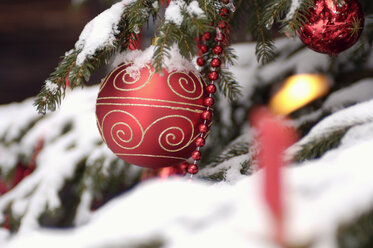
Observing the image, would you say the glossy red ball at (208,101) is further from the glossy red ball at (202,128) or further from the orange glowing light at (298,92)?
the orange glowing light at (298,92)

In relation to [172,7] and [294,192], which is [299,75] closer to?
[172,7]

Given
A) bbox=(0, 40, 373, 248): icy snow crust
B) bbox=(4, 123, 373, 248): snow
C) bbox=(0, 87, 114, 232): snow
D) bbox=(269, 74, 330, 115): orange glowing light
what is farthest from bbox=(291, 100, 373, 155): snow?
bbox=(0, 87, 114, 232): snow

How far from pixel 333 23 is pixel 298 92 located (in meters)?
0.30

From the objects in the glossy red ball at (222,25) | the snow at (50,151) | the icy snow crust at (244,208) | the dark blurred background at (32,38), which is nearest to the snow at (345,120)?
the icy snow crust at (244,208)

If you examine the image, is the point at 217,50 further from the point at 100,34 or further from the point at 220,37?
the point at 100,34

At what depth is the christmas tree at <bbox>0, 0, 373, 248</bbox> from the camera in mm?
245

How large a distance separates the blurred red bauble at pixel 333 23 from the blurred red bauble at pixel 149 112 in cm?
22

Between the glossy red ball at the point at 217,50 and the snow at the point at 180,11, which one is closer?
the snow at the point at 180,11

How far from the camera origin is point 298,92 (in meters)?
0.95

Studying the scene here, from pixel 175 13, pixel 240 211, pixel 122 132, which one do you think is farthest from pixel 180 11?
A: pixel 240 211

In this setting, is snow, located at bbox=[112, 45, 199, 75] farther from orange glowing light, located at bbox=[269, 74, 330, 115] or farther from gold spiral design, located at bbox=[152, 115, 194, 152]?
orange glowing light, located at bbox=[269, 74, 330, 115]

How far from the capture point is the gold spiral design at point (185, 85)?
2.04 ft

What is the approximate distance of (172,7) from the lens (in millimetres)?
604

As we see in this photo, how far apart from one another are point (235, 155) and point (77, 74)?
0.33 m
